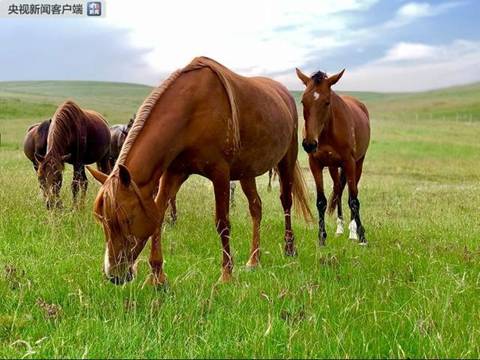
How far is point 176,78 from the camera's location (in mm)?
5090

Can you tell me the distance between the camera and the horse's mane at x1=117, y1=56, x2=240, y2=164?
4.64m

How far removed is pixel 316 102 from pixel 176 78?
299 cm

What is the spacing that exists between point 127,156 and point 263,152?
209 centimetres

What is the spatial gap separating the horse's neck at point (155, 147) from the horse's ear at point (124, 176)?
28 cm

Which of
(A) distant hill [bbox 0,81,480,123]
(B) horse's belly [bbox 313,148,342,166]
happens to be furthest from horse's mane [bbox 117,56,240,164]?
(A) distant hill [bbox 0,81,480,123]

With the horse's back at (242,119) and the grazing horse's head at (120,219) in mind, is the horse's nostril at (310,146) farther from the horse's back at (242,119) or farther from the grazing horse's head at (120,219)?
the grazing horse's head at (120,219)

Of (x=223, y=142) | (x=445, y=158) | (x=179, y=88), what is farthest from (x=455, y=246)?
(x=445, y=158)

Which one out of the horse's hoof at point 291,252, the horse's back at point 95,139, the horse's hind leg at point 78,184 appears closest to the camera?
the horse's hoof at point 291,252

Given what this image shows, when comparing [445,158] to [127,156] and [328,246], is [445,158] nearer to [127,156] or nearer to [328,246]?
[328,246]

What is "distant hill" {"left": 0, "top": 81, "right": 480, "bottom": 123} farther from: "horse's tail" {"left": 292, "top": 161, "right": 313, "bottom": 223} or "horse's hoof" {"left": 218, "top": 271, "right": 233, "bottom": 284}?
"horse's hoof" {"left": 218, "top": 271, "right": 233, "bottom": 284}

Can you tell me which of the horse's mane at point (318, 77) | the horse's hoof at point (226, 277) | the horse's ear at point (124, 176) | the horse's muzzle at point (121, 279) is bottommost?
the horse's hoof at point (226, 277)

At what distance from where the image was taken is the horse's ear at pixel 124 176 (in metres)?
4.05

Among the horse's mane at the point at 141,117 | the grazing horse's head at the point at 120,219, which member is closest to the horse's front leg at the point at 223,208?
the horse's mane at the point at 141,117

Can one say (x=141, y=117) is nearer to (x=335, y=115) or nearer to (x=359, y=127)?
(x=335, y=115)
